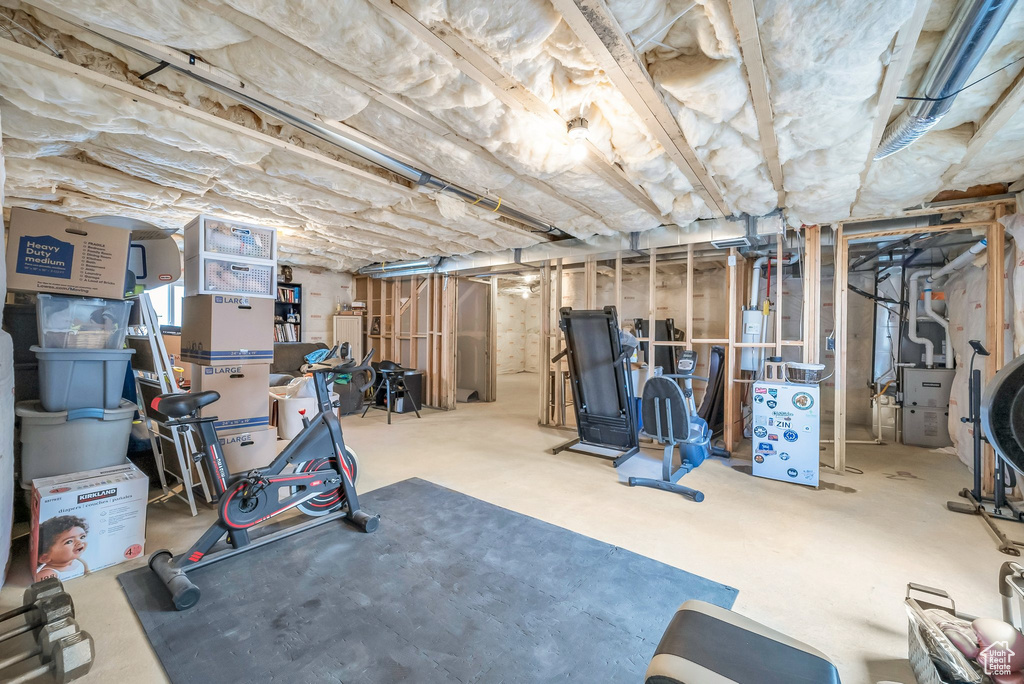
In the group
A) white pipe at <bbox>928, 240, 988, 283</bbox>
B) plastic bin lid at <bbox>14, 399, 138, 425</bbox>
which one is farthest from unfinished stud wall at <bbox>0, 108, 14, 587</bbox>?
white pipe at <bbox>928, 240, 988, 283</bbox>

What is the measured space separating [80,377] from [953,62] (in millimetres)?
4462

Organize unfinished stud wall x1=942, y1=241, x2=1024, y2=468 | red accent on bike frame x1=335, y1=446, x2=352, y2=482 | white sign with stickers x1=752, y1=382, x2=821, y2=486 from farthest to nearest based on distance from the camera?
unfinished stud wall x1=942, y1=241, x2=1024, y2=468 < white sign with stickers x1=752, y1=382, x2=821, y2=486 < red accent on bike frame x1=335, y1=446, x2=352, y2=482

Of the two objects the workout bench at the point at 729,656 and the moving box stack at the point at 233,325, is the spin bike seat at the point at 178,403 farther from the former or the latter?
the workout bench at the point at 729,656

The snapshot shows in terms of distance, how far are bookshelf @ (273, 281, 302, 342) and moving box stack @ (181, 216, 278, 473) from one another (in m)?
4.64

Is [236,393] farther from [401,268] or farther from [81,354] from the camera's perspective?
[401,268]

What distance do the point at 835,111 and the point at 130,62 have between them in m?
3.57

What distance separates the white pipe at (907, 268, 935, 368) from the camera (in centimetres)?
537

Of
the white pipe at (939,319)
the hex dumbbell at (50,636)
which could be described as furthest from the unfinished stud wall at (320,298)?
the white pipe at (939,319)

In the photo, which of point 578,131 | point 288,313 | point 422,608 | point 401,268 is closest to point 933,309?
point 578,131

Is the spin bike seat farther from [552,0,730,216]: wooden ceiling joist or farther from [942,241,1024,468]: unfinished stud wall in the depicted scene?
[942,241,1024,468]: unfinished stud wall

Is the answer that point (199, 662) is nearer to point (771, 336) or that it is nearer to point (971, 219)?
point (971, 219)

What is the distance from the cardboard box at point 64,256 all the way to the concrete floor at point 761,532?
1.53 metres

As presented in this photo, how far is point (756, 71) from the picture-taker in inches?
75.4

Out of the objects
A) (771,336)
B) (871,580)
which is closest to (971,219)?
(771,336)
